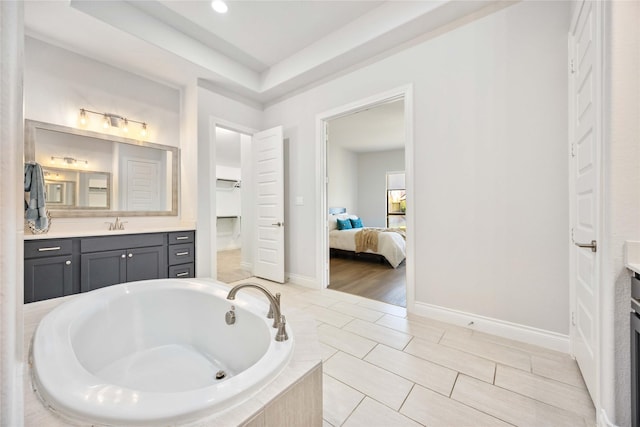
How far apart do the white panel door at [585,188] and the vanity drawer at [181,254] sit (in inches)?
132

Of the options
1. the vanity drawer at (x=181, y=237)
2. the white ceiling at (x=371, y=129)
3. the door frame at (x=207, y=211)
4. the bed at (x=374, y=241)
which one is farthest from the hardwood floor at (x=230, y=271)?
the white ceiling at (x=371, y=129)

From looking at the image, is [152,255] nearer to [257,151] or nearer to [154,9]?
[257,151]

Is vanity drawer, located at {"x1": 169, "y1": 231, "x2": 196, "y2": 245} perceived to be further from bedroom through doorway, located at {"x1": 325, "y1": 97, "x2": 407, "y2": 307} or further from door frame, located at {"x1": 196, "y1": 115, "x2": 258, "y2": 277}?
bedroom through doorway, located at {"x1": 325, "y1": 97, "x2": 407, "y2": 307}

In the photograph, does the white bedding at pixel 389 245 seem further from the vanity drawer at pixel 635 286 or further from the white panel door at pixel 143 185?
the vanity drawer at pixel 635 286

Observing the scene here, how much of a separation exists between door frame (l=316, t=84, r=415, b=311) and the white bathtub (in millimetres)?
1463

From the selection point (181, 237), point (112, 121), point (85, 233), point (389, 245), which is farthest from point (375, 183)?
point (85, 233)

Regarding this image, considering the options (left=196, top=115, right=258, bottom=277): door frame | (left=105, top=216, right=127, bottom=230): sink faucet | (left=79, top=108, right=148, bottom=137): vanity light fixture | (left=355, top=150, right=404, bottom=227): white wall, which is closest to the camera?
(left=79, top=108, right=148, bottom=137): vanity light fixture

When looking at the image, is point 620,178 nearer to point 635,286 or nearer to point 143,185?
point 635,286

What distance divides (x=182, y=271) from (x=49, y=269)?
3.55 feet

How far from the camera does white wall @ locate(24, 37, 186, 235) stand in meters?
2.39

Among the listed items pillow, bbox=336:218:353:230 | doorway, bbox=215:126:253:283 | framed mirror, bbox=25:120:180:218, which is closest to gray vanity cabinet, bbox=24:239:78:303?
framed mirror, bbox=25:120:180:218

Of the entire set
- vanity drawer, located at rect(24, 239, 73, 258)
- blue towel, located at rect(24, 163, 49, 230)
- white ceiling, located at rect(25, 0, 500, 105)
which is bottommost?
vanity drawer, located at rect(24, 239, 73, 258)

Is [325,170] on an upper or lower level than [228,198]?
upper

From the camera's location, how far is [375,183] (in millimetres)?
7922
